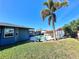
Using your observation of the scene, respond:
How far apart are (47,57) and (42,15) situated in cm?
1599

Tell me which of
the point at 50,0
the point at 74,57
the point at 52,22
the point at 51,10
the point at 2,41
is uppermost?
the point at 50,0

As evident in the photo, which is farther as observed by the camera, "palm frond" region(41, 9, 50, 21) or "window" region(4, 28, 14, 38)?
"palm frond" region(41, 9, 50, 21)

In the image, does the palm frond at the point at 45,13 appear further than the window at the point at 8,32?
Yes

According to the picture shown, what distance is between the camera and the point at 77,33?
106ft

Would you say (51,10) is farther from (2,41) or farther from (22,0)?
(2,41)

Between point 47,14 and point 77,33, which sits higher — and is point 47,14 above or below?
above

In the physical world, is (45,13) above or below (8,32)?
above

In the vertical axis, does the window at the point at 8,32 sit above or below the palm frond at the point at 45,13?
below

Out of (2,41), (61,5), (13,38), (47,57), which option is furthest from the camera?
(61,5)

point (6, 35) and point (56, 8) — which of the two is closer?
point (6, 35)

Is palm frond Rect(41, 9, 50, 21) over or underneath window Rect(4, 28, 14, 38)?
over

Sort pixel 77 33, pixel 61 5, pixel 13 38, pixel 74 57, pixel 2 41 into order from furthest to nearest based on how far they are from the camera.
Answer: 1. pixel 77 33
2. pixel 61 5
3. pixel 13 38
4. pixel 2 41
5. pixel 74 57

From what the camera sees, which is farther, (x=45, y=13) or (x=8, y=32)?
(x=45, y=13)

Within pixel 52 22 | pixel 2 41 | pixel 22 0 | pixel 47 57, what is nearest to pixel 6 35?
pixel 2 41
